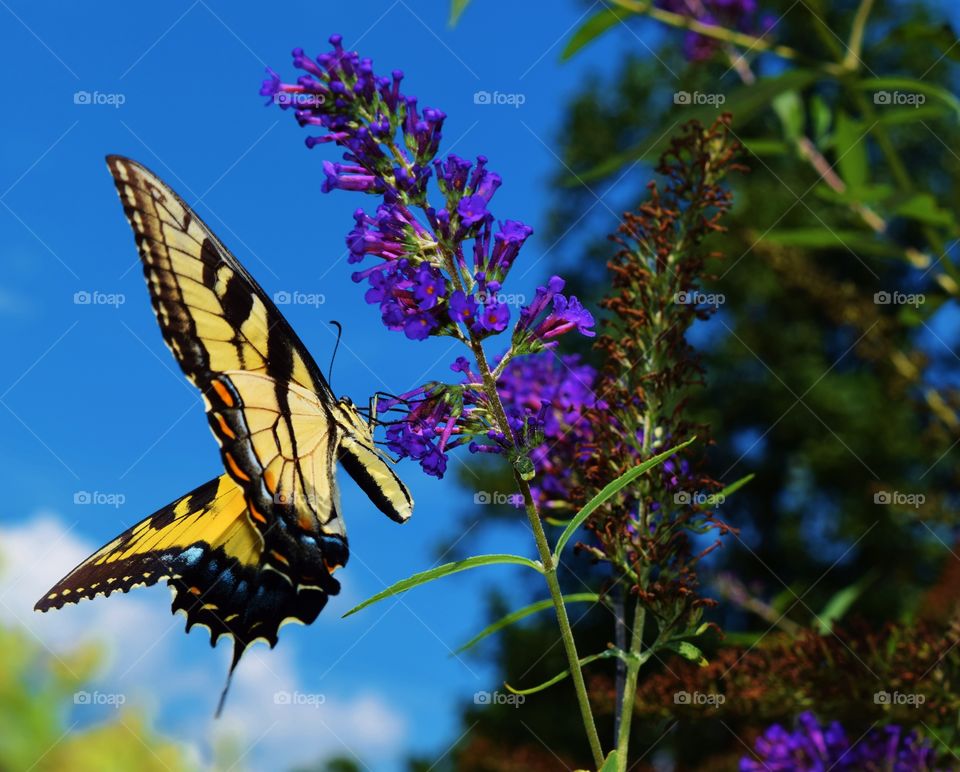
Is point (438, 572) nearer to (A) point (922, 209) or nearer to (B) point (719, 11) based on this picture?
(A) point (922, 209)

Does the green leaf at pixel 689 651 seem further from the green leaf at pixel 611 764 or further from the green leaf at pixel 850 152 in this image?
the green leaf at pixel 850 152

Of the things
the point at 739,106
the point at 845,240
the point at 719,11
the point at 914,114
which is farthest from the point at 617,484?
the point at 719,11

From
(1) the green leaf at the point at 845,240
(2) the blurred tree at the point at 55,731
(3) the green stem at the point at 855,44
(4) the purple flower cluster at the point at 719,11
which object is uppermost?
(4) the purple flower cluster at the point at 719,11

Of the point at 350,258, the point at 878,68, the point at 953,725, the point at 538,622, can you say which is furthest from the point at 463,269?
the point at 878,68

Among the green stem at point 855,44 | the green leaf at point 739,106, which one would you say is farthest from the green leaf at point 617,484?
the green stem at point 855,44

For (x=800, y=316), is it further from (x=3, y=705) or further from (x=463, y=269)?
(x=463, y=269)

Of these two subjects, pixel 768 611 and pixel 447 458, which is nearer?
pixel 447 458
